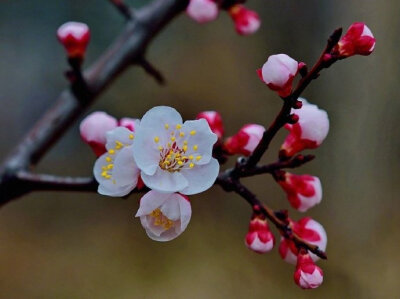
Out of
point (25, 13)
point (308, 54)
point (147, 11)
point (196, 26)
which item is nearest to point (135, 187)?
point (147, 11)

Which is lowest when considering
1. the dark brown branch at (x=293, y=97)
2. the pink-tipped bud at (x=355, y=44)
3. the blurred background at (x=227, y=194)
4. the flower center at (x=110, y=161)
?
the blurred background at (x=227, y=194)

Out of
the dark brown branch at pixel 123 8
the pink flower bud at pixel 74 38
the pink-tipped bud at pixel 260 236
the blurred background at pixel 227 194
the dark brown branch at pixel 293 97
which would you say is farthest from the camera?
the blurred background at pixel 227 194

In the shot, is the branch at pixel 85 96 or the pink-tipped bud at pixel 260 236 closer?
the pink-tipped bud at pixel 260 236

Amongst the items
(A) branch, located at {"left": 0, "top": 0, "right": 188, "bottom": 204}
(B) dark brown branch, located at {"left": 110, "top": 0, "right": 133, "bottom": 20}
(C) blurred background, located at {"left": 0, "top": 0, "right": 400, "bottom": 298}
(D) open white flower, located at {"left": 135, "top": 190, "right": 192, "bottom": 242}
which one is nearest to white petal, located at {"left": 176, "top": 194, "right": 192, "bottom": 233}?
(D) open white flower, located at {"left": 135, "top": 190, "right": 192, "bottom": 242}

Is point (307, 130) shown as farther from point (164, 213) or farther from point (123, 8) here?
point (123, 8)

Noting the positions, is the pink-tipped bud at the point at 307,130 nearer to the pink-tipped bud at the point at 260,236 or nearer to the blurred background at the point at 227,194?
the pink-tipped bud at the point at 260,236

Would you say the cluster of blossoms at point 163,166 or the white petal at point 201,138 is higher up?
the white petal at point 201,138

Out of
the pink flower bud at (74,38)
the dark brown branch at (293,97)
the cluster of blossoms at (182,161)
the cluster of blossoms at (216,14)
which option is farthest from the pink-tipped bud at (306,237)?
the cluster of blossoms at (216,14)
